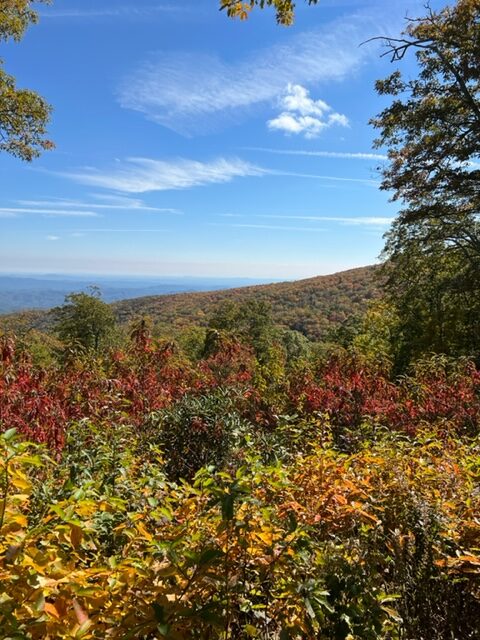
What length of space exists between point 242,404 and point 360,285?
2176 inches

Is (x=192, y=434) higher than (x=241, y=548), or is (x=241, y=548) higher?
(x=241, y=548)

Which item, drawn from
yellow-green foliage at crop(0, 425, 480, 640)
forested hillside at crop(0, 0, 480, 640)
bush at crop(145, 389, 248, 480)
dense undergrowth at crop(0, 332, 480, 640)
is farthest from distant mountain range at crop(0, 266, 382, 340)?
yellow-green foliage at crop(0, 425, 480, 640)

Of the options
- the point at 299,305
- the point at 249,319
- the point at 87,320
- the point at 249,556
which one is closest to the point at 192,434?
the point at 249,556

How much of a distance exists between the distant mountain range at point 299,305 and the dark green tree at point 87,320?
6231 millimetres

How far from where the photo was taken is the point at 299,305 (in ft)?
197

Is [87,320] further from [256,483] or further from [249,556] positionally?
[249,556]

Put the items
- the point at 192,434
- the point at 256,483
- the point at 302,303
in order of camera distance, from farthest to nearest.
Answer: the point at 302,303
the point at 192,434
the point at 256,483

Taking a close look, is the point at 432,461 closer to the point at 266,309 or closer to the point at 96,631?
the point at 96,631

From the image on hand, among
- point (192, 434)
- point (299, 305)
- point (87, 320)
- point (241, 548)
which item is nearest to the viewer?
point (241, 548)

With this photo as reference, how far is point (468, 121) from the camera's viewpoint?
36.2 ft

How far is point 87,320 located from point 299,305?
116 feet

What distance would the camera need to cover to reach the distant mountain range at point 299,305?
47781 mm

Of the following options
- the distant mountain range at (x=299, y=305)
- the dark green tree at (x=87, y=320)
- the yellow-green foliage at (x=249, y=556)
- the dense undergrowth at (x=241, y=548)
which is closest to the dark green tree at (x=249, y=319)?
the distant mountain range at (x=299, y=305)

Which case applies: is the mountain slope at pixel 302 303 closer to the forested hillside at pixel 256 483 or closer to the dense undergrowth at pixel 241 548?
the forested hillside at pixel 256 483
